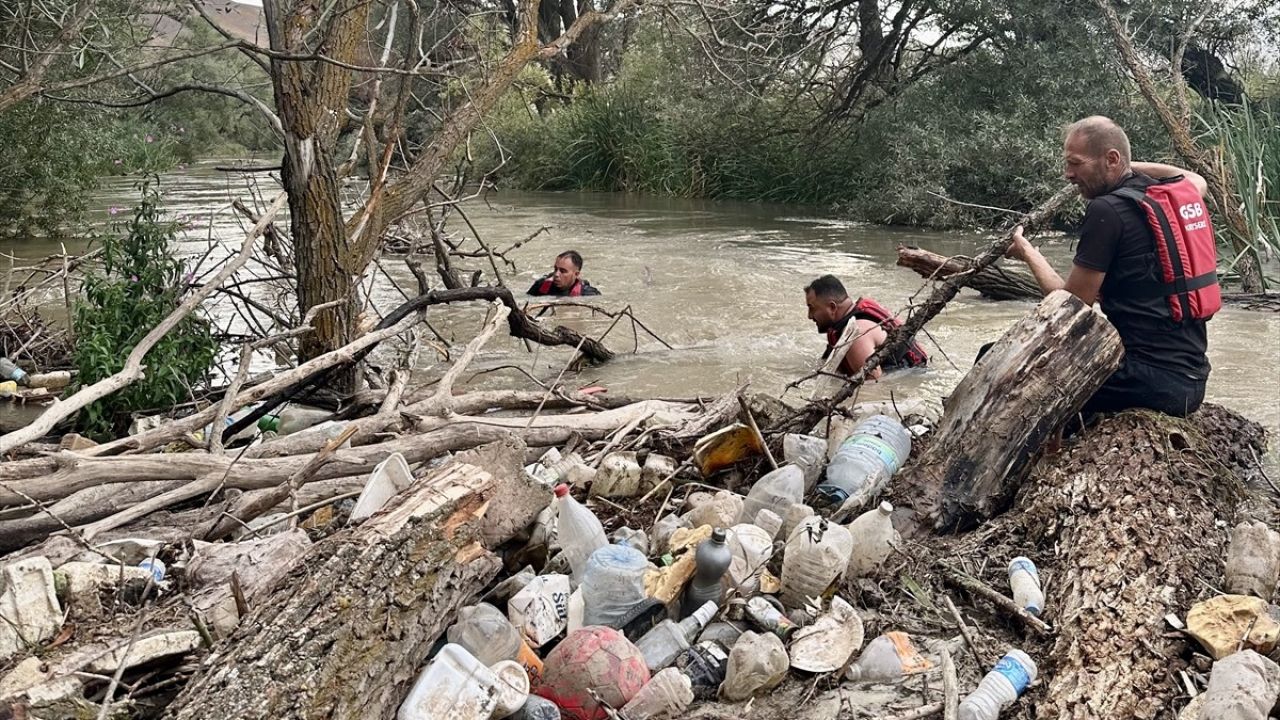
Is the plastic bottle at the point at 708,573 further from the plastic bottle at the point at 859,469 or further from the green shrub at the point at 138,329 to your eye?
the green shrub at the point at 138,329

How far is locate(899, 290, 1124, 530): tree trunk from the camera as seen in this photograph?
380 centimetres

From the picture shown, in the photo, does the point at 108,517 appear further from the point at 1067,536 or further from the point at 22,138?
the point at 22,138

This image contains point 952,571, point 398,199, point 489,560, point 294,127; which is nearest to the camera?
point 489,560

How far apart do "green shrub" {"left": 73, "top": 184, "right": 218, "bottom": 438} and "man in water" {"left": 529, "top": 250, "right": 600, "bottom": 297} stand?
4.07 m

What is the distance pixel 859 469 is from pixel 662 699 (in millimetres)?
1538

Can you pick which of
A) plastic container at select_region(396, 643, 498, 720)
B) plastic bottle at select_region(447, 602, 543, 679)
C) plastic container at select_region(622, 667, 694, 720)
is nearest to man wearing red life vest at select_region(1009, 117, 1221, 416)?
plastic container at select_region(622, 667, 694, 720)

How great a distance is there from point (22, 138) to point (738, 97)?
38.0ft

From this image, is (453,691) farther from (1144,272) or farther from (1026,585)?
(1144,272)

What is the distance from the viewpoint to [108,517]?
342cm

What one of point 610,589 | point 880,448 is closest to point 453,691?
point 610,589

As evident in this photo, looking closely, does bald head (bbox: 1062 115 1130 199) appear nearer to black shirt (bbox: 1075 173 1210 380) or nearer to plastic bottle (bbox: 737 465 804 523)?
black shirt (bbox: 1075 173 1210 380)

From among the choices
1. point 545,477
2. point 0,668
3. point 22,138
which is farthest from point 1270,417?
point 22,138

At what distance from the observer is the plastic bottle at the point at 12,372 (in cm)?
559

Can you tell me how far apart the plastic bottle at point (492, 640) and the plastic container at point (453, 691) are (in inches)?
7.1
